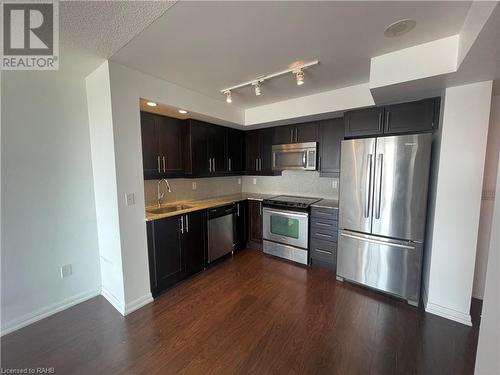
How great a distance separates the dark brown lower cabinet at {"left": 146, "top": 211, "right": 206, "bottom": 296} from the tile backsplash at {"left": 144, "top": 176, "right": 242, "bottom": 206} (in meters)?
0.68

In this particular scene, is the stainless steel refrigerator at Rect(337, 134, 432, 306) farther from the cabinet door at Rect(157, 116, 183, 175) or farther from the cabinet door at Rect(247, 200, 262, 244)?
the cabinet door at Rect(157, 116, 183, 175)

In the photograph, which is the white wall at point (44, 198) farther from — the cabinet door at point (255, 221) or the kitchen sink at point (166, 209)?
the cabinet door at point (255, 221)

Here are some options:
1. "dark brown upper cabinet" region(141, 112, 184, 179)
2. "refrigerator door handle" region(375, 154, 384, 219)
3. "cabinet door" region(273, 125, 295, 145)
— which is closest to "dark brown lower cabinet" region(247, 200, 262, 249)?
"cabinet door" region(273, 125, 295, 145)

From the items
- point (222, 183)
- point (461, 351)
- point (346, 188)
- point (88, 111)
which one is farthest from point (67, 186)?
point (461, 351)

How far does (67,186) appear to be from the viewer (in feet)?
7.30

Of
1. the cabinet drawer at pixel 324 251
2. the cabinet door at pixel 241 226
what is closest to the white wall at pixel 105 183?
the cabinet door at pixel 241 226

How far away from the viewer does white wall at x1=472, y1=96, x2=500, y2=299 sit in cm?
221

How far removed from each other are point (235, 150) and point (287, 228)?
1.71 meters

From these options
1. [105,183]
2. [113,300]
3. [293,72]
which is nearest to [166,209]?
[105,183]

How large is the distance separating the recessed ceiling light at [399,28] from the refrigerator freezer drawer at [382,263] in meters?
1.97

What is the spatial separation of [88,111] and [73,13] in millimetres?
1222

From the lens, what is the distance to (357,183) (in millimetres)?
2512

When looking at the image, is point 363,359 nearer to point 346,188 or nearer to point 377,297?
point 377,297

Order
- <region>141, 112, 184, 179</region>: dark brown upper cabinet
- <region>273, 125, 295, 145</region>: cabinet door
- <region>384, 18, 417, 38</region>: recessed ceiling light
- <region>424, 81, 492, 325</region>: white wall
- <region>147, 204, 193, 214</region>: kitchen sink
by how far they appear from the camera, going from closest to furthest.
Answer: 1. <region>384, 18, 417, 38</region>: recessed ceiling light
2. <region>424, 81, 492, 325</region>: white wall
3. <region>141, 112, 184, 179</region>: dark brown upper cabinet
4. <region>147, 204, 193, 214</region>: kitchen sink
5. <region>273, 125, 295, 145</region>: cabinet door
